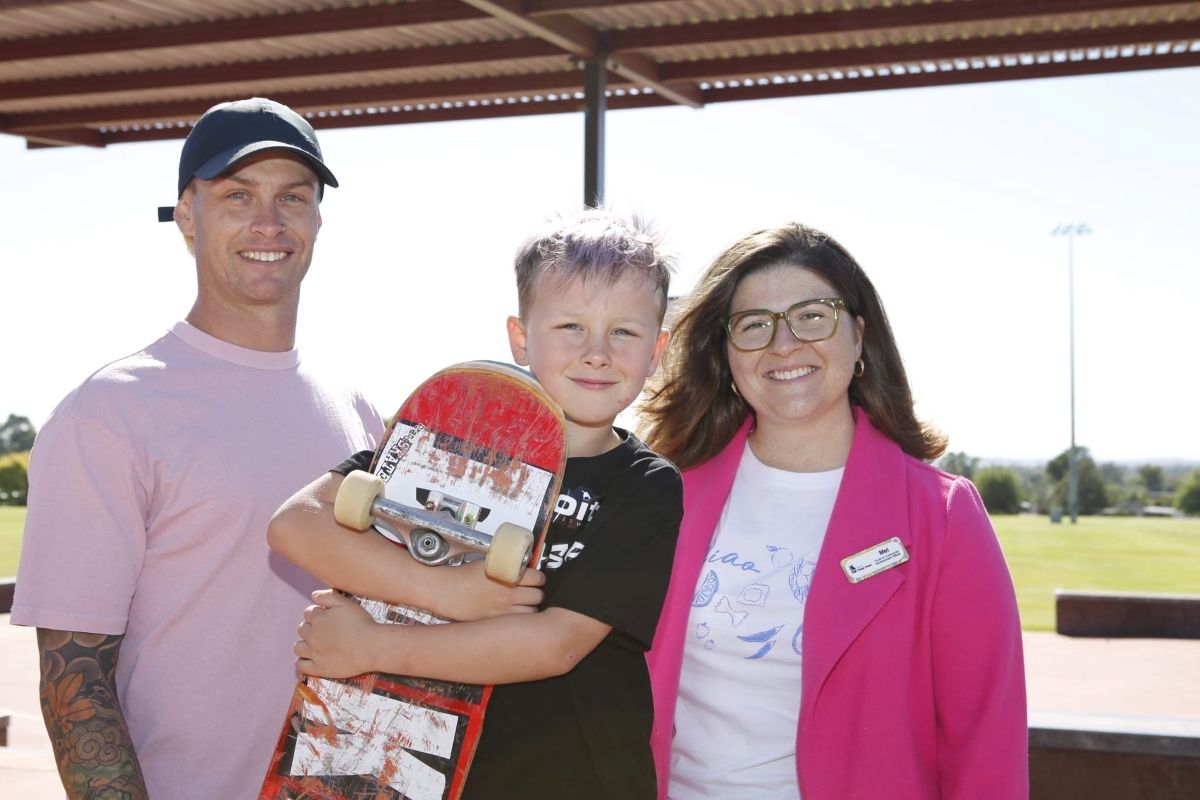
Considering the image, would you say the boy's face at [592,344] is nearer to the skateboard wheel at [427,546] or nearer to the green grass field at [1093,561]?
the skateboard wheel at [427,546]

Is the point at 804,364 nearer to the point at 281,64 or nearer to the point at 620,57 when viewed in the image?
the point at 620,57

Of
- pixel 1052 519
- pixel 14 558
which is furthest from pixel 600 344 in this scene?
pixel 1052 519

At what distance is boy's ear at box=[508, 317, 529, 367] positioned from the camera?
2193 mm

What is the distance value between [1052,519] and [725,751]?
133 feet

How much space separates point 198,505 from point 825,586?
1242 millimetres

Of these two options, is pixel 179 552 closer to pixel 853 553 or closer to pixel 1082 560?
pixel 853 553

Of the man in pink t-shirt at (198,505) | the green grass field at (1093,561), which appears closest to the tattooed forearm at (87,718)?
the man in pink t-shirt at (198,505)

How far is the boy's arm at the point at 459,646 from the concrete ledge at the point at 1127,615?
10844 millimetres

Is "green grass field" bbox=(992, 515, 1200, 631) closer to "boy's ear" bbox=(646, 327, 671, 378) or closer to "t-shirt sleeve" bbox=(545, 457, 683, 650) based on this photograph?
"boy's ear" bbox=(646, 327, 671, 378)

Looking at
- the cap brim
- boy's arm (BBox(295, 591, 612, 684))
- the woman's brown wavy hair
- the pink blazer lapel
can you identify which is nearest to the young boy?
boy's arm (BBox(295, 591, 612, 684))

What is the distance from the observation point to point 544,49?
6352mm

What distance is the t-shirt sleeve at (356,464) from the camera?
196cm

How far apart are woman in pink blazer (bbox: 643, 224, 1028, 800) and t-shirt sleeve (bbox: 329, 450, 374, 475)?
75 cm

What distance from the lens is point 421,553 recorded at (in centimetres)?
186
